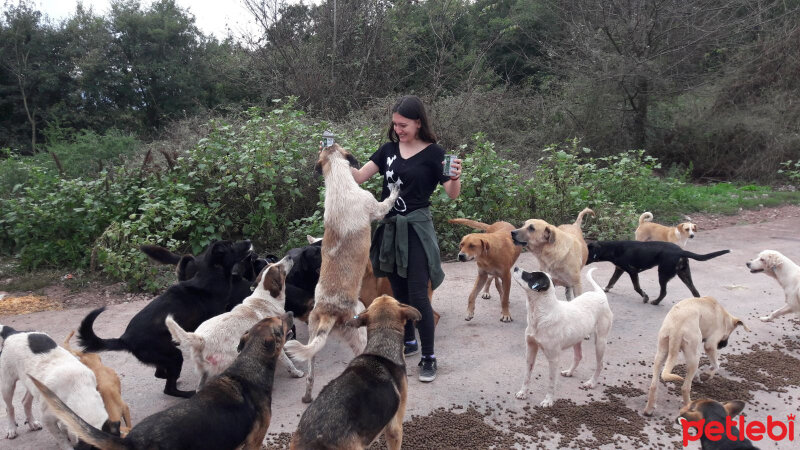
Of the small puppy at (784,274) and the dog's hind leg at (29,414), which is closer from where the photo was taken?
the dog's hind leg at (29,414)

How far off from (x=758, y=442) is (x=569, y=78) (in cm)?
1568

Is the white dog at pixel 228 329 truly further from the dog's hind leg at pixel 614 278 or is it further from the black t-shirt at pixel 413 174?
the dog's hind leg at pixel 614 278

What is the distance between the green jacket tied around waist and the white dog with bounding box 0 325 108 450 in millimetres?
2415

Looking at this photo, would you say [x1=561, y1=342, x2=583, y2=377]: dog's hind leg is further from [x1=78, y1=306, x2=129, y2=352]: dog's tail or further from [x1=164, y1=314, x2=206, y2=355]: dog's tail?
[x1=78, y1=306, x2=129, y2=352]: dog's tail

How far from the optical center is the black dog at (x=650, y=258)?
644 cm

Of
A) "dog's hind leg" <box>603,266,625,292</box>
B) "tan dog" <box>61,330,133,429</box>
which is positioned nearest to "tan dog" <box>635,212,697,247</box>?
"dog's hind leg" <box>603,266,625,292</box>

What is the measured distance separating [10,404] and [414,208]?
11.3 feet

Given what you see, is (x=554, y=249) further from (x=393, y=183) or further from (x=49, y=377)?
(x=49, y=377)

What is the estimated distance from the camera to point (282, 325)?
3.76 m

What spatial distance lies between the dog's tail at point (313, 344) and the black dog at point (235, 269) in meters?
1.42

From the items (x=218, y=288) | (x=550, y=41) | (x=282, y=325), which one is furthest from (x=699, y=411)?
(x=550, y=41)

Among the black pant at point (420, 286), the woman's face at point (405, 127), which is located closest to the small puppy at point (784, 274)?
the black pant at point (420, 286)

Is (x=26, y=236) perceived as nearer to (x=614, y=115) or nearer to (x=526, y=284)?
(x=526, y=284)

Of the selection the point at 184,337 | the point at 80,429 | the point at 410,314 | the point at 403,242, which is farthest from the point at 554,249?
the point at 80,429
